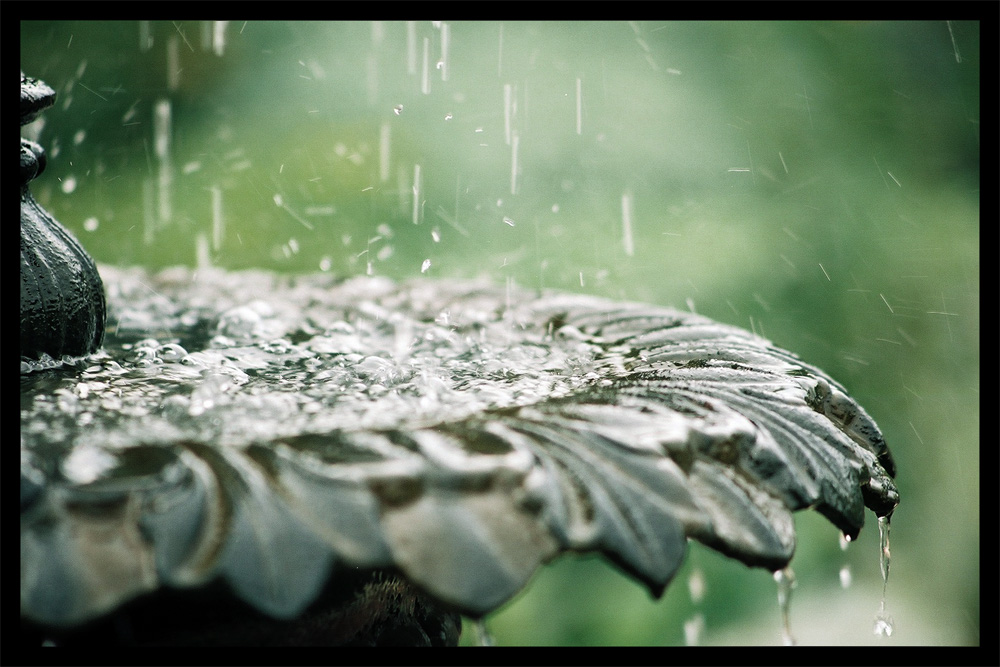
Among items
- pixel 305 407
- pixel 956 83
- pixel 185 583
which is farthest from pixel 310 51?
pixel 185 583

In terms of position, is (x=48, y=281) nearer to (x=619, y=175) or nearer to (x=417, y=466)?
(x=417, y=466)

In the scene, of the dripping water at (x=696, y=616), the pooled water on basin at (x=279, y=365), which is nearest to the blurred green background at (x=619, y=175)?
the dripping water at (x=696, y=616)

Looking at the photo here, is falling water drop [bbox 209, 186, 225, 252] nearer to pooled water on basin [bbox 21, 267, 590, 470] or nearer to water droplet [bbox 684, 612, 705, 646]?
pooled water on basin [bbox 21, 267, 590, 470]

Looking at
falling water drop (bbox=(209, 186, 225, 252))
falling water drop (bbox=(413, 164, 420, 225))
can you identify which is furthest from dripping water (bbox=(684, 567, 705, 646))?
falling water drop (bbox=(209, 186, 225, 252))

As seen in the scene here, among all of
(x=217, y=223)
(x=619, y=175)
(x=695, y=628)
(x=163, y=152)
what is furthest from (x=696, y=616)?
(x=163, y=152)
